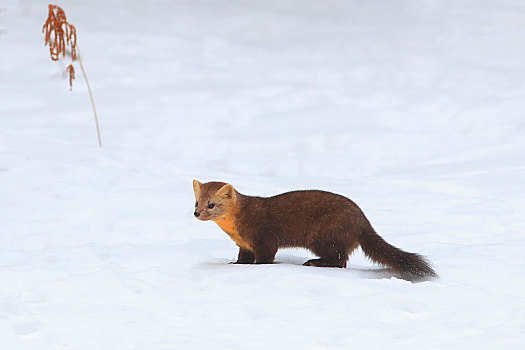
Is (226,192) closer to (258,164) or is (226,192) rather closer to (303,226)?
(303,226)

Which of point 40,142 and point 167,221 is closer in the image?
point 167,221

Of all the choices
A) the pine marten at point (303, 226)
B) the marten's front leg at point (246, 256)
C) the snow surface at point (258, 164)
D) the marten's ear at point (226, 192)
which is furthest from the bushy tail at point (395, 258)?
the marten's ear at point (226, 192)

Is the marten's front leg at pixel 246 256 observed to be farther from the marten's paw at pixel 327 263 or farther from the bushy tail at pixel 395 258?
the bushy tail at pixel 395 258

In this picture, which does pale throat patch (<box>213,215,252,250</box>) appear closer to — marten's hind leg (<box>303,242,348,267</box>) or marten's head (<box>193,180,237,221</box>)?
marten's head (<box>193,180,237,221</box>)

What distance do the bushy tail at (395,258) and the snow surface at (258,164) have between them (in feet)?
0.37

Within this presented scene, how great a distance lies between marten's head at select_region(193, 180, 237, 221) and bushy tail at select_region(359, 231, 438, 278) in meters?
0.85

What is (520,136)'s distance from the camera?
30.8ft

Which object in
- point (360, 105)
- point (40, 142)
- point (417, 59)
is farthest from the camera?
point (417, 59)

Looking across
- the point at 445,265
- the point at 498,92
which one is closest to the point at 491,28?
the point at 498,92

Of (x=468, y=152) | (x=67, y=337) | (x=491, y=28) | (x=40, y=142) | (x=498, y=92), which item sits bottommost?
(x=67, y=337)

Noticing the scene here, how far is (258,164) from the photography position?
9188 millimetres

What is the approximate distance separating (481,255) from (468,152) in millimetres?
4322

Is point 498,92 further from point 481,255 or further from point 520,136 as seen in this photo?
point 481,255

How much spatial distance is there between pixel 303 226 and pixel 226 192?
1.71 feet
